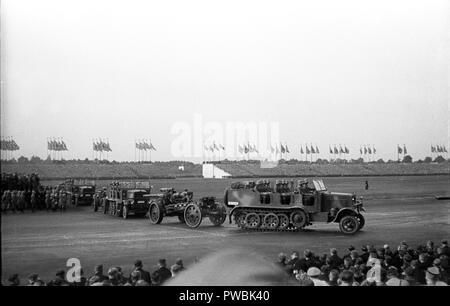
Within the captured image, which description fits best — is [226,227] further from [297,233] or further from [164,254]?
[164,254]

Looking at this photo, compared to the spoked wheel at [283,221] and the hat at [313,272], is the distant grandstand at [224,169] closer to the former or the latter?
the spoked wheel at [283,221]

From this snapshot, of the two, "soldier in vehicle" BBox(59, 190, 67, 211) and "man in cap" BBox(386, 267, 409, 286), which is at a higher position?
"soldier in vehicle" BBox(59, 190, 67, 211)

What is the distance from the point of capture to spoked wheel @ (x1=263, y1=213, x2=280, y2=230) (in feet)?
44.2

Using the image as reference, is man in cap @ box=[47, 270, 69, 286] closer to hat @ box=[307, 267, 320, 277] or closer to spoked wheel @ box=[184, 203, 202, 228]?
hat @ box=[307, 267, 320, 277]

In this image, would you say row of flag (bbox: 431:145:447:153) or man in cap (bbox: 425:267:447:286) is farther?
row of flag (bbox: 431:145:447:153)

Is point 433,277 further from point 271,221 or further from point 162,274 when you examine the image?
point 271,221

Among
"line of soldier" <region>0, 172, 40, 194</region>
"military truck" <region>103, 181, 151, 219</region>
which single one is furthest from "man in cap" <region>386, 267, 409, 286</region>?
"military truck" <region>103, 181, 151, 219</region>

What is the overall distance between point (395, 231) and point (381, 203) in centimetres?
621

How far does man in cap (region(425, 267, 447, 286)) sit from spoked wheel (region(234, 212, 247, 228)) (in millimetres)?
5825

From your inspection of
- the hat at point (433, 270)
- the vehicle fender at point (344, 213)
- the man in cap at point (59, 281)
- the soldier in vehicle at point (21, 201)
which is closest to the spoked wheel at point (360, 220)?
the vehicle fender at point (344, 213)

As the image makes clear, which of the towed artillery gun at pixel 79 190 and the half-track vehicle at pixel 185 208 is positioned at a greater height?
the towed artillery gun at pixel 79 190

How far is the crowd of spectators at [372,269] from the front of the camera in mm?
7863

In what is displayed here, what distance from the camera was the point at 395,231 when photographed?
13.7 meters

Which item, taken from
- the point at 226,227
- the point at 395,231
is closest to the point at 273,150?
the point at 226,227
